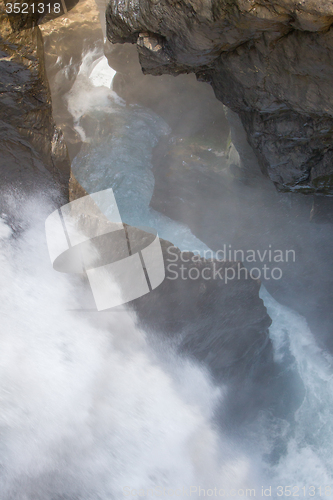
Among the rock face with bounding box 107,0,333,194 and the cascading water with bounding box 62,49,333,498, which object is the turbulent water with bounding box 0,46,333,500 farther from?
the rock face with bounding box 107,0,333,194

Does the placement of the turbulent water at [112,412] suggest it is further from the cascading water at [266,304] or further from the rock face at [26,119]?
the rock face at [26,119]

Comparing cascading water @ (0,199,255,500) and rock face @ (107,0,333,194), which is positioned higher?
rock face @ (107,0,333,194)

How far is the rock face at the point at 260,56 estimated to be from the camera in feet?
11.1

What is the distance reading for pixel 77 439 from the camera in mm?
4465

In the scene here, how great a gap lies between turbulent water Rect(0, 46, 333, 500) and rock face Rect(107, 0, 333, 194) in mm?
3034

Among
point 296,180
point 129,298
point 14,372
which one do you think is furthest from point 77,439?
point 296,180

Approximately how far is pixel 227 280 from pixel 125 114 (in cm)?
544

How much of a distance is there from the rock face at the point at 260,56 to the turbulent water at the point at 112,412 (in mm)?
3034

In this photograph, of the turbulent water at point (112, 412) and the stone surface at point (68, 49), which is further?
the stone surface at point (68, 49)

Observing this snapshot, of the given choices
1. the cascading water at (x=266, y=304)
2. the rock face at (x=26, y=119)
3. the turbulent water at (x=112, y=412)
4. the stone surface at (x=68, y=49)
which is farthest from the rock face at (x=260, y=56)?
the stone surface at (x=68, y=49)

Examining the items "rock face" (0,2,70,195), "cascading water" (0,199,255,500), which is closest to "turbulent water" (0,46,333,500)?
"cascading water" (0,199,255,500)

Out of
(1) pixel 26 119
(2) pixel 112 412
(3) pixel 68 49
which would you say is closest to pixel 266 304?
(2) pixel 112 412

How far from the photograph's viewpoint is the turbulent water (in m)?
4.23

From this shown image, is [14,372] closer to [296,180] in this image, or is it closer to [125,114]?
[296,180]
